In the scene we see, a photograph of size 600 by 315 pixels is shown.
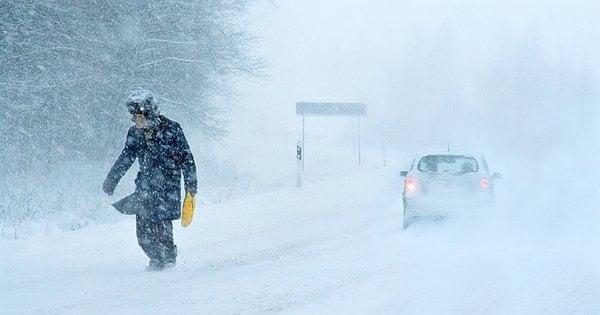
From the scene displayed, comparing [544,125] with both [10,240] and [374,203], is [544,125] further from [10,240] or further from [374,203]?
[10,240]

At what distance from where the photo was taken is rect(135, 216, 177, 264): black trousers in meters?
6.59

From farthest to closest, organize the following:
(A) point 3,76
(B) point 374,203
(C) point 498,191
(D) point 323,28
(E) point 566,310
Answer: (D) point 323,28, (C) point 498,191, (B) point 374,203, (A) point 3,76, (E) point 566,310

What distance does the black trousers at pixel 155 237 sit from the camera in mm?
6590

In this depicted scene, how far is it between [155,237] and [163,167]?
2.56ft

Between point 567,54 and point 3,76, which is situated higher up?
point 567,54

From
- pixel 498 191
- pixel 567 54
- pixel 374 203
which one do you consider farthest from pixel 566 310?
pixel 567 54

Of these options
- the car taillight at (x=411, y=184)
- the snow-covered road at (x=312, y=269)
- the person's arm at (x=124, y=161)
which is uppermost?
the person's arm at (x=124, y=161)

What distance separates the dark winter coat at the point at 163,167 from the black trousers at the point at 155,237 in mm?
120

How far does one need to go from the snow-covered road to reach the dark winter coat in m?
0.83

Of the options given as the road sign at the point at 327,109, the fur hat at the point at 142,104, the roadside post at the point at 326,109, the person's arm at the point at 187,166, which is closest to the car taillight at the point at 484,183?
the person's arm at the point at 187,166

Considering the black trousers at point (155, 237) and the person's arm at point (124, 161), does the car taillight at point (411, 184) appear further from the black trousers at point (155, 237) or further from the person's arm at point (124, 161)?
the person's arm at point (124, 161)

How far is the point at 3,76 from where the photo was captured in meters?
12.0

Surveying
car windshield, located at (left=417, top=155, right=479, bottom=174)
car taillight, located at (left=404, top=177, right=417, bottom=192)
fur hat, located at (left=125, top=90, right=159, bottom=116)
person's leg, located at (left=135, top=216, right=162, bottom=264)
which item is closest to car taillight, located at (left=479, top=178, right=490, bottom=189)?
car windshield, located at (left=417, top=155, right=479, bottom=174)

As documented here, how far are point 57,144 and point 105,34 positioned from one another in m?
2.72
